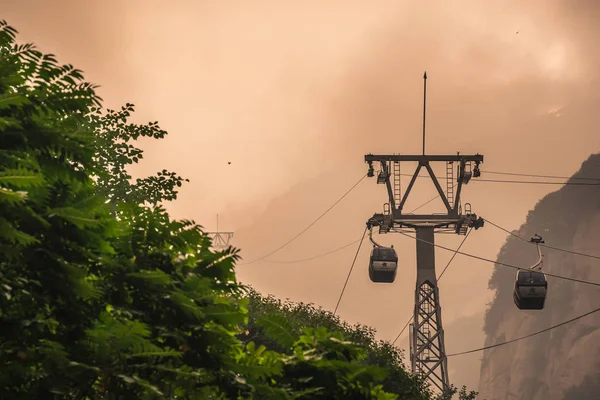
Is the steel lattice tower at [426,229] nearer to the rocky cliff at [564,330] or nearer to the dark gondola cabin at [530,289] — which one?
the dark gondola cabin at [530,289]

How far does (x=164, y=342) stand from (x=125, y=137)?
2155 cm

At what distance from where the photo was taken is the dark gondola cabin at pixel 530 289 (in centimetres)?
5116

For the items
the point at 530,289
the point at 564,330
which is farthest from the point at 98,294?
the point at 564,330

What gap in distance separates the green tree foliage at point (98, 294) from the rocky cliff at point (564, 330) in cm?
15177

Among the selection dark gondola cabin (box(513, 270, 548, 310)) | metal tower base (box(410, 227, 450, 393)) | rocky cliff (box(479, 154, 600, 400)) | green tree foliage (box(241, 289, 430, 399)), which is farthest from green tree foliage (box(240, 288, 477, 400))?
rocky cliff (box(479, 154, 600, 400))

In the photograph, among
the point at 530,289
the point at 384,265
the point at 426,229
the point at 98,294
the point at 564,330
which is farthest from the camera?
the point at 564,330

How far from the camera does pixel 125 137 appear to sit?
33.6m

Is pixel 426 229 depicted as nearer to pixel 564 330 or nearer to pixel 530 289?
pixel 530 289

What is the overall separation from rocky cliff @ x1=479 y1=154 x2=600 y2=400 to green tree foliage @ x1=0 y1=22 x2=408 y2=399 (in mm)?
151769

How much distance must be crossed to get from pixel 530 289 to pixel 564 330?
130401 millimetres

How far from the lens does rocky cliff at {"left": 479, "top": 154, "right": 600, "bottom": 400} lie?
165750mm

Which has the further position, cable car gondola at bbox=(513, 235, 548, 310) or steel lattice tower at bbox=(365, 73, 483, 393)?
cable car gondola at bbox=(513, 235, 548, 310)

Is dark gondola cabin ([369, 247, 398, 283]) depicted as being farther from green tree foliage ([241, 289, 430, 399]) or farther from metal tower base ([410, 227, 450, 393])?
metal tower base ([410, 227, 450, 393])

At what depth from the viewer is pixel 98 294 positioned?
11.9m
